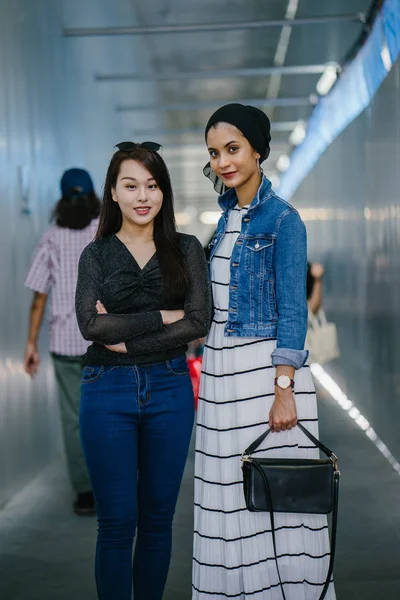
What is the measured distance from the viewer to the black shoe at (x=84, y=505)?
472 cm

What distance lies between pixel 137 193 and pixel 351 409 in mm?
5836

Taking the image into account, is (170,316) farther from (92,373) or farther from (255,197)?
(255,197)

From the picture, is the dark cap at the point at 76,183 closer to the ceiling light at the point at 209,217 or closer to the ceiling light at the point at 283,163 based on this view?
the ceiling light at the point at 283,163

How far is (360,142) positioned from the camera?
7.54 metres

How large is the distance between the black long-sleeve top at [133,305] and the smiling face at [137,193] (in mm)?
113

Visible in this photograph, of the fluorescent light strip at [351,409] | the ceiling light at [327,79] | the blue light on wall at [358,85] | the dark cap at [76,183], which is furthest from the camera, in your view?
the ceiling light at [327,79]

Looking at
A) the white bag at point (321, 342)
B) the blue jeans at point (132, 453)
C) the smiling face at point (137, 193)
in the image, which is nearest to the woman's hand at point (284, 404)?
the blue jeans at point (132, 453)

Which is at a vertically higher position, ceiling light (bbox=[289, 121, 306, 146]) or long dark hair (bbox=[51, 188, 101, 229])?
ceiling light (bbox=[289, 121, 306, 146])

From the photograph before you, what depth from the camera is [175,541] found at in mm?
4191

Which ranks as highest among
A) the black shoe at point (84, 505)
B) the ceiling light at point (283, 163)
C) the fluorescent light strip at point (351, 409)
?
the ceiling light at point (283, 163)

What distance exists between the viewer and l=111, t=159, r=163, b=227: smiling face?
2689mm

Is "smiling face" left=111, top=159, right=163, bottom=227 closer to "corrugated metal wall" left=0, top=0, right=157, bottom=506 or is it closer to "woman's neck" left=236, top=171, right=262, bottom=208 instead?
"woman's neck" left=236, top=171, right=262, bottom=208

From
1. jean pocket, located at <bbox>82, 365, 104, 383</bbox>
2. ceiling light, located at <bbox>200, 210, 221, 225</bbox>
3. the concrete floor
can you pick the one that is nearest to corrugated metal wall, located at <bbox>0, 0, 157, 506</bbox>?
the concrete floor

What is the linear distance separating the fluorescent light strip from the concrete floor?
7 cm
